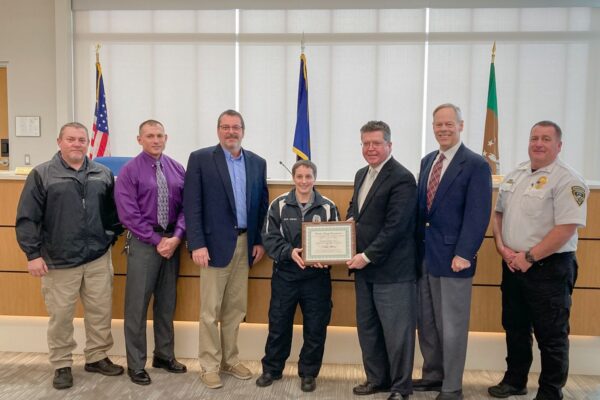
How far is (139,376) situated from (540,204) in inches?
102

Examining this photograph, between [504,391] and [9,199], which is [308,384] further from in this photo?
[9,199]

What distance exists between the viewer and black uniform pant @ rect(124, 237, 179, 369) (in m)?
2.85

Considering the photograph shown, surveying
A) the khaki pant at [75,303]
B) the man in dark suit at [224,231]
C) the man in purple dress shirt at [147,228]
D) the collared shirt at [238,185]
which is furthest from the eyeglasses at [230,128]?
the khaki pant at [75,303]

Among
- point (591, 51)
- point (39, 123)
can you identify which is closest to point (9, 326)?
point (39, 123)

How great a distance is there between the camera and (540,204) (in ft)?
8.20

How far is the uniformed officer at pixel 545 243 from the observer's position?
2436mm

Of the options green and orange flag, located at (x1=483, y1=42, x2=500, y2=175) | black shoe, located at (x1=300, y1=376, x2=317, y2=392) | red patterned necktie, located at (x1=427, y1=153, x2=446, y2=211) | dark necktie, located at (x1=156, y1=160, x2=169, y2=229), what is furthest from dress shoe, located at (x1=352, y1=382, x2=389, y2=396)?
green and orange flag, located at (x1=483, y1=42, x2=500, y2=175)

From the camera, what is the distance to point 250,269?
3146mm

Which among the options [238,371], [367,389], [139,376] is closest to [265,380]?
[238,371]

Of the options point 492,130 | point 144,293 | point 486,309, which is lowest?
point 486,309

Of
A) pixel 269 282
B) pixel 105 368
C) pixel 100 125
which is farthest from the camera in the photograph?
pixel 100 125

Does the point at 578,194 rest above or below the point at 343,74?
below

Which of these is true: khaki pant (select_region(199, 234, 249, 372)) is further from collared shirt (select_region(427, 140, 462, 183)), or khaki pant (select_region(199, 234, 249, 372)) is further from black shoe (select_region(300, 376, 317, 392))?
collared shirt (select_region(427, 140, 462, 183))

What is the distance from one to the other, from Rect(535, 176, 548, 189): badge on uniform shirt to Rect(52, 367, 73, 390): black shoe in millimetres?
3007
